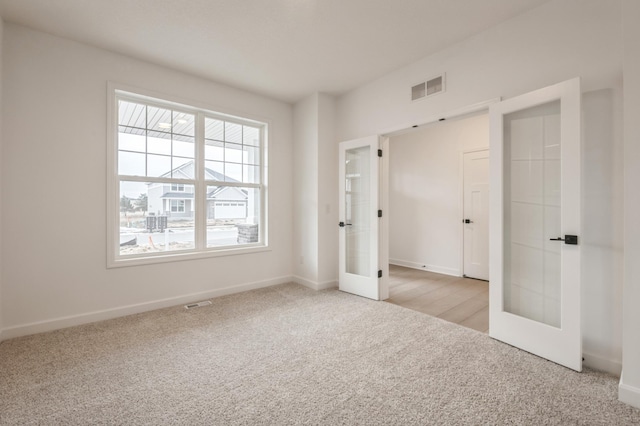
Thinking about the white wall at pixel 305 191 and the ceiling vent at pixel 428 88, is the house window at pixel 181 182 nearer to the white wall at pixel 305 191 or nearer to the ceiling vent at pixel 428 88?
the white wall at pixel 305 191

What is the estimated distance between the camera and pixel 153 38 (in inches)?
114

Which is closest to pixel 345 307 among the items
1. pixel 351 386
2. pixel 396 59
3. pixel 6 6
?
pixel 351 386

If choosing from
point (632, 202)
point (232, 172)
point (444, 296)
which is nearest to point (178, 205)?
point (232, 172)

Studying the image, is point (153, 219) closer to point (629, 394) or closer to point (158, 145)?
point (158, 145)

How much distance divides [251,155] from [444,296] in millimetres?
3433

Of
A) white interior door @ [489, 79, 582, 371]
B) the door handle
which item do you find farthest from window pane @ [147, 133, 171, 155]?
the door handle

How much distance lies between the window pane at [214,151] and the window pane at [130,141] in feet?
2.43

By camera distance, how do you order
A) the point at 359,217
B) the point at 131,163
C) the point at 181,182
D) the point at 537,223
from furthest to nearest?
the point at 359,217 → the point at 181,182 → the point at 131,163 → the point at 537,223

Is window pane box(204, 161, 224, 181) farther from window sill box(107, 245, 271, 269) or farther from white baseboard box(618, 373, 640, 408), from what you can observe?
white baseboard box(618, 373, 640, 408)

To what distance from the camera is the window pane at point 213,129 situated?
13.1 ft

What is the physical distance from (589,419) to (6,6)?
16.7 ft

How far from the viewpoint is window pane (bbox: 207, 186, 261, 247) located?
4059 mm

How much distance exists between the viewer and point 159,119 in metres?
3.62

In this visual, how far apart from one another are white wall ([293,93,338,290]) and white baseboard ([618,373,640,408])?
3.09m
